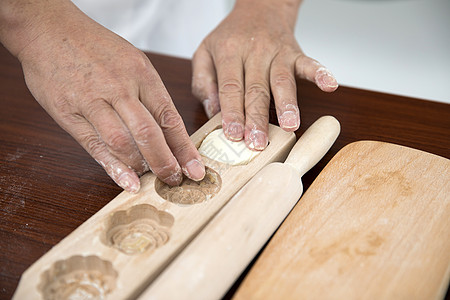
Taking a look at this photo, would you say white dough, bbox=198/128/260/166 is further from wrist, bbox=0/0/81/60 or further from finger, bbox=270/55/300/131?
wrist, bbox=0/0/81/60

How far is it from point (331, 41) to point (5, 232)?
2448 millimetres

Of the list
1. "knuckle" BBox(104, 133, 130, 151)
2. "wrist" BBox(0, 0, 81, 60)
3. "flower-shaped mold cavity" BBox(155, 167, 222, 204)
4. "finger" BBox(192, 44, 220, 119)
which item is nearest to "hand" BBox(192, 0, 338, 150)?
"finger" BBox(192, 44, 220, 119)

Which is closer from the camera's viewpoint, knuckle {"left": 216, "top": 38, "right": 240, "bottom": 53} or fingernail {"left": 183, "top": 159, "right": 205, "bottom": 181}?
fingernail {"left": 183, "top": 159, "right": 205, "bottom": 181}

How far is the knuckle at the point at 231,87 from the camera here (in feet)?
3.11

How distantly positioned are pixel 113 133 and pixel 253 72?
38cm

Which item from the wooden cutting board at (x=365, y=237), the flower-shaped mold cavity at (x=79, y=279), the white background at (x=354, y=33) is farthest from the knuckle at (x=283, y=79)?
the white background at (x=354, y=33)

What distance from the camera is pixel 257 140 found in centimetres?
82

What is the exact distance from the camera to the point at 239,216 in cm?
63

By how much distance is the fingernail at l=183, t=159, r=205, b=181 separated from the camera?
0.75 m

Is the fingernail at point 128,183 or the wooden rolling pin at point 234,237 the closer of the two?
the wooden rolling pin at point 234,237

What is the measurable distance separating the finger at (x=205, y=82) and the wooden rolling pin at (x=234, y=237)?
28 cm

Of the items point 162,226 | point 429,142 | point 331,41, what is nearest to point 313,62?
point 429,142

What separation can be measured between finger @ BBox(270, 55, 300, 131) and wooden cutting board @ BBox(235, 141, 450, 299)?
0.13 metres

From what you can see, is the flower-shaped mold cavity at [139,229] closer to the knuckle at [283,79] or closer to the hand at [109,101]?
the hand at [109,101]
